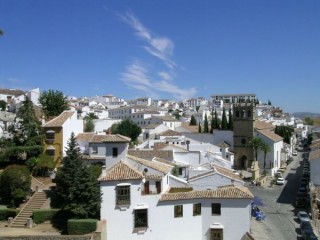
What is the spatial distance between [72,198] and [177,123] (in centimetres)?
7598

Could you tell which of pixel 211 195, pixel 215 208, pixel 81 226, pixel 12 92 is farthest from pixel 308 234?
pixel 12 92

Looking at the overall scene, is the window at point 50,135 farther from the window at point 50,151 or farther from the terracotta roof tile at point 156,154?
the terracotta roof tile at point 156,154

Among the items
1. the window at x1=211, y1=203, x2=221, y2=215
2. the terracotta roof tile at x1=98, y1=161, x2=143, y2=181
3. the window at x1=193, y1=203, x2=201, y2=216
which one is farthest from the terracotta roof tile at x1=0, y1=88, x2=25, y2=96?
the window at x1=211, y1=203, x2=221, y2=215

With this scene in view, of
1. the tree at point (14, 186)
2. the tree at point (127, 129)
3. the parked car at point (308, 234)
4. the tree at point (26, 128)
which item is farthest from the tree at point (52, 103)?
the parked car at point (308, 234)

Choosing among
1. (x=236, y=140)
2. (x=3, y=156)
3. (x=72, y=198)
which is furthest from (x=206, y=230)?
(x=236, y=140)

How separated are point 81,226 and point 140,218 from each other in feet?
14.5

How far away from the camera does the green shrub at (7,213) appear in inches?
1208

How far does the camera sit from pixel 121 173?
1149 inches

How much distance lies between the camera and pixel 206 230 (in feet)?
99.9

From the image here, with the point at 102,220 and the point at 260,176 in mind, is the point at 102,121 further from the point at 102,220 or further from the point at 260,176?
the point at 102,220

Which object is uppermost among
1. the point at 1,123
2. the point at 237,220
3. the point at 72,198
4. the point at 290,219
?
the point at 1,123

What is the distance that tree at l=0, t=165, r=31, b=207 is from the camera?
3222 cm

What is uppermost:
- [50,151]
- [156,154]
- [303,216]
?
[50,151]

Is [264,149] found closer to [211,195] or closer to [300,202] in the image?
[300,202]
